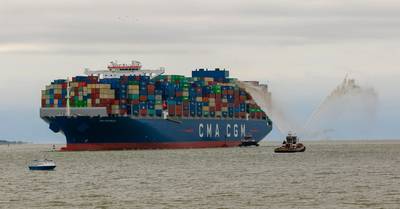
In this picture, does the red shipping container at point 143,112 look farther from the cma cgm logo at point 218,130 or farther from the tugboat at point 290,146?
the tugboat at point 290,146

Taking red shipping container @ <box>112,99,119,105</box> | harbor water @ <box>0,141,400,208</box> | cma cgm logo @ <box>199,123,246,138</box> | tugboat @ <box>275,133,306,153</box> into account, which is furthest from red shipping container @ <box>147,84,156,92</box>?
harbor water @ <box>0,141,400,208</box>

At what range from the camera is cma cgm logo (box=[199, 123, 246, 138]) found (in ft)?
612

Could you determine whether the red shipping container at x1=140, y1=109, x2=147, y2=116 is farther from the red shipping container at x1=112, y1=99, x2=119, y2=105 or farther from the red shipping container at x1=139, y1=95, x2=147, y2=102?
the red shipping container at x1=112, y1=99, x2=119, y2=105

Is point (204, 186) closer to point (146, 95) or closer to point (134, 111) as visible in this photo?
point (134, 111)

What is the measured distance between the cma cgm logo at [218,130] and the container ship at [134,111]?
7.5 inches

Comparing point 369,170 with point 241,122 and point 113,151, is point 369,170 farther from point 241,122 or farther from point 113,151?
point 241,122

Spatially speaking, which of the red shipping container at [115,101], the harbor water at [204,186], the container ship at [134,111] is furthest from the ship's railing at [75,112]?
the harbor water at [204,186]

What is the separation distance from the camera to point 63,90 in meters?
172

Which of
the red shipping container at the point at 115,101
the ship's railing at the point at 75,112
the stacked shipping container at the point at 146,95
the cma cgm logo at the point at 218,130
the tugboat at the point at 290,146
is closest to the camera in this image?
the tugboat at the point at 290,146

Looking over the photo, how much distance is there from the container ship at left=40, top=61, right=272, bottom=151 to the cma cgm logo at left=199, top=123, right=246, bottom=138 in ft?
0.63

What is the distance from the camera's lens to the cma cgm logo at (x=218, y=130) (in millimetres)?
186675

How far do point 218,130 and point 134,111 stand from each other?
26973 millimetres

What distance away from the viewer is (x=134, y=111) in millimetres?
169500

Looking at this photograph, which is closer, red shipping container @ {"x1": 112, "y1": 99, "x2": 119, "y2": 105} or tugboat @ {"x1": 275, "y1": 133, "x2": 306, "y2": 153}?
tugboat @ {"x1": 275, "y1": 133, "x2": 306, "y2": 153}
